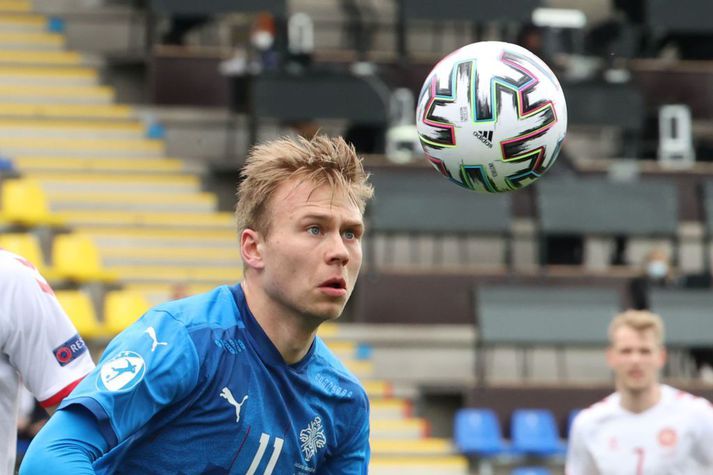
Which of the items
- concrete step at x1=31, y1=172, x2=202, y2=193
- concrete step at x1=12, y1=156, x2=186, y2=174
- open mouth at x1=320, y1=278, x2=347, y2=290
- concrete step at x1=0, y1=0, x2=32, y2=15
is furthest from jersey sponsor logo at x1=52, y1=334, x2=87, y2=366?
concrete step at x1=0, y1=0, x2=32, y2=15

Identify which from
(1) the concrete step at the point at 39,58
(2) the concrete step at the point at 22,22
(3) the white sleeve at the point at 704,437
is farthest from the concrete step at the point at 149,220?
(3) the white sleeve at the point at 704,437

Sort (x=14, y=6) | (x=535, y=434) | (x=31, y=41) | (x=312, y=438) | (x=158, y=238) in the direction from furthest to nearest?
(x=14, y=6) < (x=31, y=41) < (x=158, y=238) < (x=535, y=434) < (x=312, y=438)

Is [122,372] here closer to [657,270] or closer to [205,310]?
[205,310]

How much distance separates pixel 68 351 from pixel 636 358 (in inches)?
152

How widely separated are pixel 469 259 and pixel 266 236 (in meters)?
11.5

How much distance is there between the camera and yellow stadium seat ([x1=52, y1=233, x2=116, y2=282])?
13930 mm

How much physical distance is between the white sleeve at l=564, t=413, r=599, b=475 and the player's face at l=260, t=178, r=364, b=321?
13.2 ft

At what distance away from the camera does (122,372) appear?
12.2 ft

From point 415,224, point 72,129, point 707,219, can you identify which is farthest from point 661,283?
point 72,129

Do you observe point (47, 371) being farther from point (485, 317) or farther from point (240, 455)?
point (485, 317)

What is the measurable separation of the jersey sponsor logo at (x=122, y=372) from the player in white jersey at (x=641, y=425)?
4.50 meters

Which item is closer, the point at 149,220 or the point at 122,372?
the point at 122,372

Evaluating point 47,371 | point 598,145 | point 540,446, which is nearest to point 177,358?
point 47,371

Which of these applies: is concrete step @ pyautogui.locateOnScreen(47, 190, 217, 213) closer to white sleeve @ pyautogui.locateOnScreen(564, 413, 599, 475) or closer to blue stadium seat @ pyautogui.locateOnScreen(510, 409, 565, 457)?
blue stadium seat @ pyautogui.locateOnScreen(510, 409, 565, 457)
